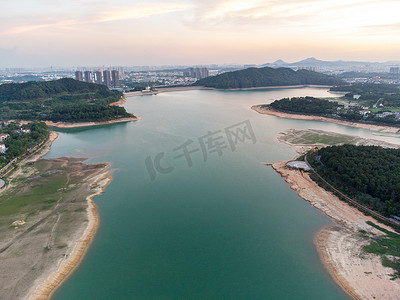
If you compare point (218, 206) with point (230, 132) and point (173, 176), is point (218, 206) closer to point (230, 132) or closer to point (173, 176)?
point (173, 176)

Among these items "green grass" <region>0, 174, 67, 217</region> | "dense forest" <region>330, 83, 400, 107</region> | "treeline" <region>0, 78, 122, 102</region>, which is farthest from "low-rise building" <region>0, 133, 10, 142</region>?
"dense forest" <region>330, 83, 400, 107</region>

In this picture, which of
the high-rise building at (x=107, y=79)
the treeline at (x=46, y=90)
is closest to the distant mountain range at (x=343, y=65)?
the high-rise building at (x=107, y=79)

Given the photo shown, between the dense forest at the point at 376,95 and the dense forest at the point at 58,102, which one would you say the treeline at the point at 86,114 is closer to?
the dense forest at the point at 58,102

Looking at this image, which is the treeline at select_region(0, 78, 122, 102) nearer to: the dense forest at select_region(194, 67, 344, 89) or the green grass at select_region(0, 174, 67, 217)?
the dense forest at select_region(194, 67, 344, 89)

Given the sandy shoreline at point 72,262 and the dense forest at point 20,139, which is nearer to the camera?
the sandy shoreline at point 72,262

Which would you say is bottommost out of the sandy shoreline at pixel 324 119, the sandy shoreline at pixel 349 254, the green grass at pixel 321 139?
the sandy shoreline at pixel 349 254

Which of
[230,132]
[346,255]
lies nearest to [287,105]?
[230,132]

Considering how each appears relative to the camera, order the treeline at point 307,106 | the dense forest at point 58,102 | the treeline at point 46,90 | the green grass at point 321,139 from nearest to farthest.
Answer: the green grass at point 321,139 < the dense forest at point 58,102 < the treeline at point 307,106 < the treeline at point 46,90
